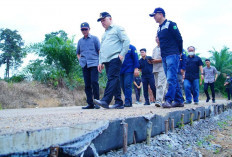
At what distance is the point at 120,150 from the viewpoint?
2.41 meters

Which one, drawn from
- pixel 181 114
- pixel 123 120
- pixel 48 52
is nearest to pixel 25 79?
pixel 48 52

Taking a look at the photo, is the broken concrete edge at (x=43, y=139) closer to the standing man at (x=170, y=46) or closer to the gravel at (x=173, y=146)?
the gravel at (x=173, y=146)

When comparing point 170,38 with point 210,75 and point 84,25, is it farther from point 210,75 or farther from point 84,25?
point 210,75

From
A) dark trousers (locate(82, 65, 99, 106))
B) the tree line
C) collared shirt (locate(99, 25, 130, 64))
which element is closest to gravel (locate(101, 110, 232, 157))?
collared shirt (locate(99, 25, 130, 64))

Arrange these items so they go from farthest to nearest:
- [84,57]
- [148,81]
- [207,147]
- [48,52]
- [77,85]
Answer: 1. [77,85]
2. [48,52]
3. [148,81]
4. [84,57]
5. [207,147]

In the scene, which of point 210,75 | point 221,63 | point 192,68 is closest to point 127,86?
point 192,68

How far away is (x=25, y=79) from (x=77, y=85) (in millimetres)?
2695

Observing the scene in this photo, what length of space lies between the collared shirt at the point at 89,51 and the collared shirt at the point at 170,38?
134 centimetres

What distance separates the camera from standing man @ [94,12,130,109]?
4320 mm

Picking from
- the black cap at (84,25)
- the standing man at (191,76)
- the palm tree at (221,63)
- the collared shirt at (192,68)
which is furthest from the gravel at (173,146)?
the palm tree at (221,63)

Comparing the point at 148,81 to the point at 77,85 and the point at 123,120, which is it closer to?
the point at 123,120

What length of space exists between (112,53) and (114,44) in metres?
0.19

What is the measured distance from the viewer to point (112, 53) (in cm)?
444

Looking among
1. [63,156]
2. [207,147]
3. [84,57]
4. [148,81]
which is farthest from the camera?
[148,81]
